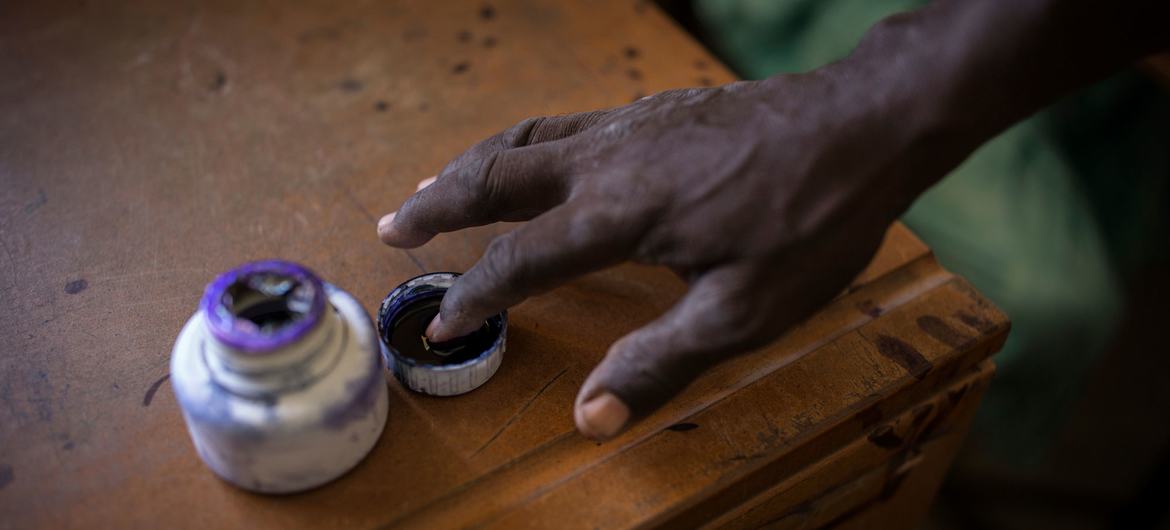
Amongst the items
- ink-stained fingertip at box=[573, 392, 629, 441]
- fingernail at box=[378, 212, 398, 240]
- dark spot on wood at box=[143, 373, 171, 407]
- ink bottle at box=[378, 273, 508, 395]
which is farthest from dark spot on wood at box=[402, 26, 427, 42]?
ink-stained fingertip at box=[573, 392, 629, 441]

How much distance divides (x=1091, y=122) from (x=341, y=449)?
1187 mm

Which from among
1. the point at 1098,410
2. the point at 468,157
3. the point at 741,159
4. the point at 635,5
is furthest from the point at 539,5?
the point at 1098,410

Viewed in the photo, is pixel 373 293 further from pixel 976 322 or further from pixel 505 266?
pixel 976 322

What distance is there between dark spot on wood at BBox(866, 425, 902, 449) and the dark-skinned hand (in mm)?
225

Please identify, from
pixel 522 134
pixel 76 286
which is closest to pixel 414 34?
pixel 522 134

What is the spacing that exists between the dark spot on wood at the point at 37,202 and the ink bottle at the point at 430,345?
1.40ft

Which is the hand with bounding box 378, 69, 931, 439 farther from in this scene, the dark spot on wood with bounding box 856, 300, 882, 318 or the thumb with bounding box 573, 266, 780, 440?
the dark spot on wood with bounding box 856, 300, 882, 318

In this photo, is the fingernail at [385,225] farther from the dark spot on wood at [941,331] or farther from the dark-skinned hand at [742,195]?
the dark spot on wood at [941,331]

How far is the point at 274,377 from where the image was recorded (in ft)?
2.20

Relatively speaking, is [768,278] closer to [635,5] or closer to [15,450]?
[15,450]

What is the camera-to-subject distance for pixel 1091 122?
54.0 inches

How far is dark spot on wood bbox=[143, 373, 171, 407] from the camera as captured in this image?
82 centimetres

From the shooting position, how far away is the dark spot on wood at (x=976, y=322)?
95 centimetres

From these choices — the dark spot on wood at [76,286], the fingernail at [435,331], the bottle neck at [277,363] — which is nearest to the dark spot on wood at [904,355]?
the fingernail at [435,331]
